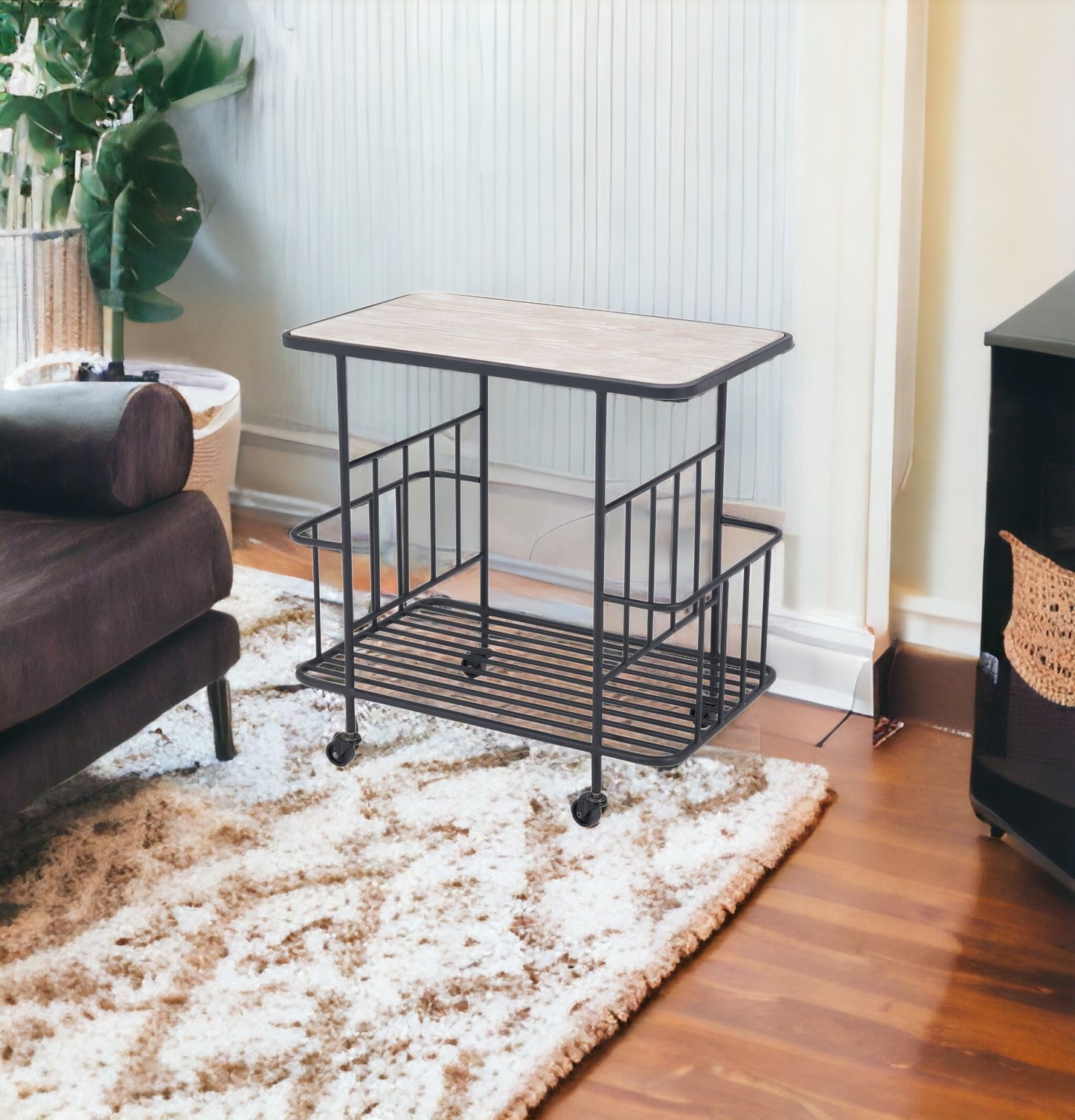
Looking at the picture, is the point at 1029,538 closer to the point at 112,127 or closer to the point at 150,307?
the point at 150,307

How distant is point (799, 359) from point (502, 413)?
21.8 inches

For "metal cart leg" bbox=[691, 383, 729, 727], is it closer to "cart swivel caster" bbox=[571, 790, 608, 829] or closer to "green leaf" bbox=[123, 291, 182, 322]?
"cart swivel caster" bbox=[571, 790, 608, 829]

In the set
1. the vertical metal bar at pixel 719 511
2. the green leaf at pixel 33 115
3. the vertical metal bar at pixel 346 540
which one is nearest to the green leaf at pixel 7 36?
the green leaf at pixel 33 115

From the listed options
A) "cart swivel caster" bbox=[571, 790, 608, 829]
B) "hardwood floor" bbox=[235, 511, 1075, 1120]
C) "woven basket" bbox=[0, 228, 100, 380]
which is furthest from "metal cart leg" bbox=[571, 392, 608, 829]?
"woven basket" bbox=[0, 228, 100, 380]

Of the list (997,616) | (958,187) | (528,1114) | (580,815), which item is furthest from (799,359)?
(528,1114)

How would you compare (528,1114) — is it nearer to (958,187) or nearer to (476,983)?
(476,983)

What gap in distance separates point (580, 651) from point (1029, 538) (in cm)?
66

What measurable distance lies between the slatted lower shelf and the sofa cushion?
0.25 meters

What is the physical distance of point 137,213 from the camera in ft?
7.99

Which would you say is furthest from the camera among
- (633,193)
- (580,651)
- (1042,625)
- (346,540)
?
(633,193)

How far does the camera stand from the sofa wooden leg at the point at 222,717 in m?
1.88

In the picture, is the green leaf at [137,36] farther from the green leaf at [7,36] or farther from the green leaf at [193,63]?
the green leaf at [7,36]

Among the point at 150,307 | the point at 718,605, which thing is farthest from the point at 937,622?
the point at 150,307

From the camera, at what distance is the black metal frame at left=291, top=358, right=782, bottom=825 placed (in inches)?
68.5
